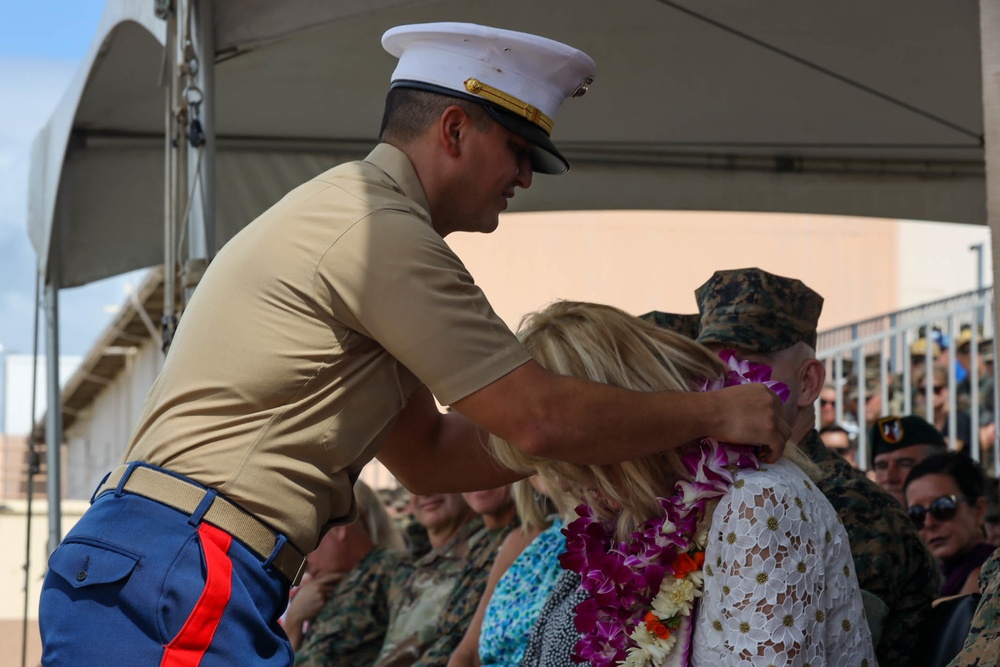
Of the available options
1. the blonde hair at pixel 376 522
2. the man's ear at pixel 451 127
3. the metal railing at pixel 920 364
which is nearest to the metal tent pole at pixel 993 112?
the man's ear at pixel 451 127

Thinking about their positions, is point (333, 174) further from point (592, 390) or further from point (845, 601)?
point (845, 601)

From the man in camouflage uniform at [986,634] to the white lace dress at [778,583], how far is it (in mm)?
438

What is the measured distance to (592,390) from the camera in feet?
6.69

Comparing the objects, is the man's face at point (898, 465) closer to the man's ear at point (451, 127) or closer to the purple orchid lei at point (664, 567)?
the purple orchid lei at point (664, 567)

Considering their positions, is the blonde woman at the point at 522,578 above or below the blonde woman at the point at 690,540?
below

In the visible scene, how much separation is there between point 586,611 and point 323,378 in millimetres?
724

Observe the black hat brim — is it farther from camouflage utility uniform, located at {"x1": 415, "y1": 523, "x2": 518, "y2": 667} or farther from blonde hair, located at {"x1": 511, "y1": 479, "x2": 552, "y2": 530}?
camouflage utility uniform, located at {"x1": 415, "y1": 523, "x2": 518, "y2": 667}

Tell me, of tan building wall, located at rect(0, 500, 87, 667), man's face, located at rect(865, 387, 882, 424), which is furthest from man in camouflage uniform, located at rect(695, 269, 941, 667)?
tan building wall, located at rect(0, 500, 87, 667)

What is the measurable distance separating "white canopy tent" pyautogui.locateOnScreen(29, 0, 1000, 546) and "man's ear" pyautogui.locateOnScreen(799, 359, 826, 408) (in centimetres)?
166

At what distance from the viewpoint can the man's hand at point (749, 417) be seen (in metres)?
2.08

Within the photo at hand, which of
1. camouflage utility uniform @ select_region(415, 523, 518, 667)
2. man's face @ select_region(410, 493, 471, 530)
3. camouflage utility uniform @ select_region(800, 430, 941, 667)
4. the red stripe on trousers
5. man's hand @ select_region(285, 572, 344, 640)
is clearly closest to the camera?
the red stripe on trousers

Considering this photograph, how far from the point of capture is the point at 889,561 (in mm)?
2791

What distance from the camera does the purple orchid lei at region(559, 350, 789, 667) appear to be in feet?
7.23

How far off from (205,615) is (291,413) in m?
0.32
